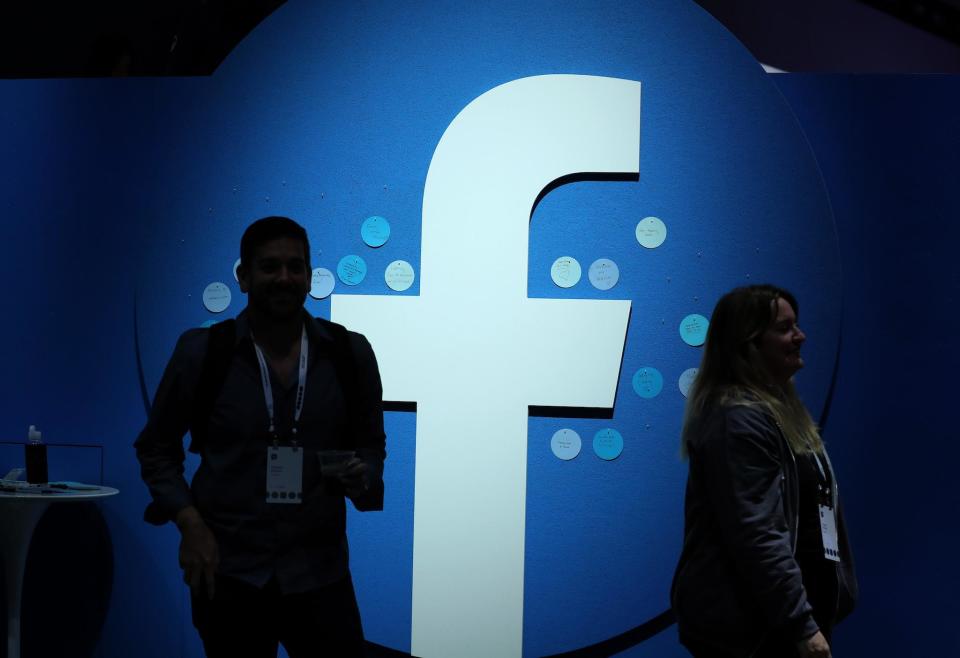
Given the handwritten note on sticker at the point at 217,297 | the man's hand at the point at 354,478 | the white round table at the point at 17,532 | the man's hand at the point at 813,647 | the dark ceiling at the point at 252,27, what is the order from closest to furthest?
the man's hand at the point at 813,647 < the man's hand at the point at 354,478 < the white round table at the point at 17,532 < the handwritten note on sticker at the point at 217,297 < the dark ceiling at the point at 252,27

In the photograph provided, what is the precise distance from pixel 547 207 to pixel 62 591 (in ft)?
6.80

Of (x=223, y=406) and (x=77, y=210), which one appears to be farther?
(x=77, y=210)

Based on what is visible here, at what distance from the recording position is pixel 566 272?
3.32m

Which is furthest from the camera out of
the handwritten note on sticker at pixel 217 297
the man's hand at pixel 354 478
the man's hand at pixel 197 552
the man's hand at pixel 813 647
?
the handwritten note on sticker at pixel 217 297

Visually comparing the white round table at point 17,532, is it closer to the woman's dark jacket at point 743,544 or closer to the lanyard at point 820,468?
the woman's dark jacket at point 743,544

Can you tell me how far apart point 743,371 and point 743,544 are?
34cm

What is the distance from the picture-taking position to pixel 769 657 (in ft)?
6.28

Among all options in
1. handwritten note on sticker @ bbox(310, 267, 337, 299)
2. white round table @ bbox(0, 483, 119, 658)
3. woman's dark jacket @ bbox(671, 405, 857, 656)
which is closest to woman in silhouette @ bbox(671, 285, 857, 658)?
woman's dark jacket @ bbox(671, 405, 857, 656)

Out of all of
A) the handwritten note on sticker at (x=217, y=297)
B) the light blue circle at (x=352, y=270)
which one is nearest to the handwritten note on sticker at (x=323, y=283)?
the light blue circle at (x=352, y=270)

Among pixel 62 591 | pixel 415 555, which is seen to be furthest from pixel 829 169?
pixel 62 591

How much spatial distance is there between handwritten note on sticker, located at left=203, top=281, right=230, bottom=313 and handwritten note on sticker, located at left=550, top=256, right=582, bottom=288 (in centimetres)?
106

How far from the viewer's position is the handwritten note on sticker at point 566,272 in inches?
131

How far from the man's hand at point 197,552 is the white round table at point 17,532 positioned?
1287 mm

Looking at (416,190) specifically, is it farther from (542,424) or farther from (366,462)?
(366,462)
